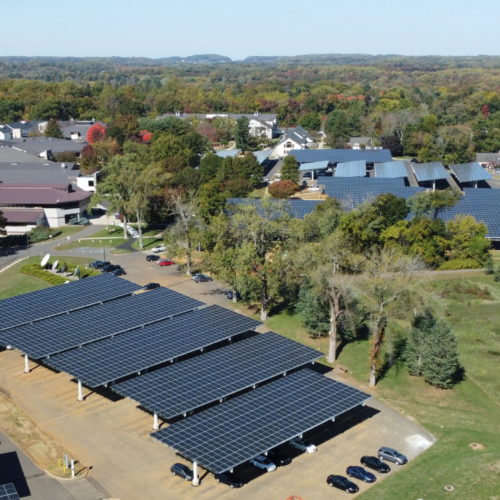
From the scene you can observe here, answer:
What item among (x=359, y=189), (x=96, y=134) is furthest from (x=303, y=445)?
(x=96, y=134)

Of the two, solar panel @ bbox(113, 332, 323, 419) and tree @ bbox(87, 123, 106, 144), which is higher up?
tree @ bbox(87, 123, 106, 144)

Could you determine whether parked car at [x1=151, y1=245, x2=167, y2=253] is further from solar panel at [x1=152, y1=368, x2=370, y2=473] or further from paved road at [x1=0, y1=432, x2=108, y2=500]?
paved road at [x1=0, y1=432, x2=108, y2=500]

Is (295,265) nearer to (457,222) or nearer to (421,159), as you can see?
(457,222)

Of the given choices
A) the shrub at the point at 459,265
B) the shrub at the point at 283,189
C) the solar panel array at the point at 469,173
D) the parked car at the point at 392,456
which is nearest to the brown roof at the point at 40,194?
the shrub at the point at 283,189

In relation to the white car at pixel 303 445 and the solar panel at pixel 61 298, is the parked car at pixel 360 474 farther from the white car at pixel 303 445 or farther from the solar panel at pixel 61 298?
the solar panel at pixel 61 298

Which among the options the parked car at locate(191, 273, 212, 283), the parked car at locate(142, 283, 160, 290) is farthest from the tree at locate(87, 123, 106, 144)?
the parked car at locate(142, 283, 160, 290)

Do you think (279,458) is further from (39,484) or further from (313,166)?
(313,166)

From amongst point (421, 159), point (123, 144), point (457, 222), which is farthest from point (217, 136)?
point (457, 222)
